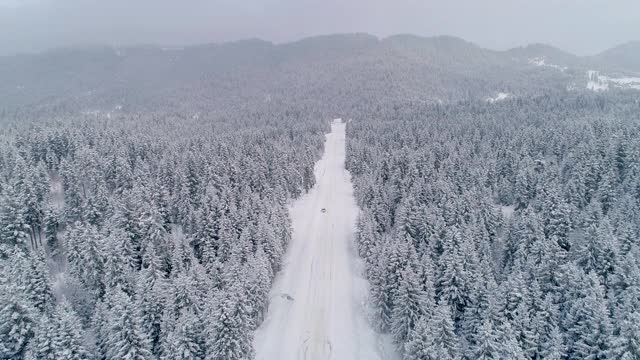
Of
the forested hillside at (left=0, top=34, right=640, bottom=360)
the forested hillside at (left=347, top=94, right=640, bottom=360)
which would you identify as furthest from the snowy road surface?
the forested hillside at (left=347, top=94, right=640, bottom=360)

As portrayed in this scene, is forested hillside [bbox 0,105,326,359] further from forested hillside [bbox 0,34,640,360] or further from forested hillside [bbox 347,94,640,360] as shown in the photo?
forested hillside [bbox 347,94,640,360]

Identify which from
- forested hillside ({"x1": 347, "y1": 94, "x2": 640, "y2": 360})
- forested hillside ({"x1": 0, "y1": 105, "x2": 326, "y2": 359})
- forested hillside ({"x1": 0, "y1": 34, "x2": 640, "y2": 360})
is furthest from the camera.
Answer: forested hillside ({"x1": 0, "y1": 105, "x2": 326, "y2": 359})

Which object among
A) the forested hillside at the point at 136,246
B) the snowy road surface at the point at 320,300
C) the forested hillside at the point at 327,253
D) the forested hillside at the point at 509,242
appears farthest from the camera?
the snowy road surface at the point at 320,300

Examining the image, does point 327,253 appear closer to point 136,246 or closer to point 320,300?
point 320,300

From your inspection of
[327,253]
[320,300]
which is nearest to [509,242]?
[320,300]

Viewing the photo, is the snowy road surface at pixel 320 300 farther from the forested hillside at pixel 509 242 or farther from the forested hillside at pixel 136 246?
the forested hillside at pixel 509 242

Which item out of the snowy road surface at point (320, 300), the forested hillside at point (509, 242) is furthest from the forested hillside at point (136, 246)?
the forested hillside at point (509, 242)

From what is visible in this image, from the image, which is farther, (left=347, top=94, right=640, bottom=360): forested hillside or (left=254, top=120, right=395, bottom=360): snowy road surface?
(left=254, top=120, right=395, bottom=360): snowy road surface
